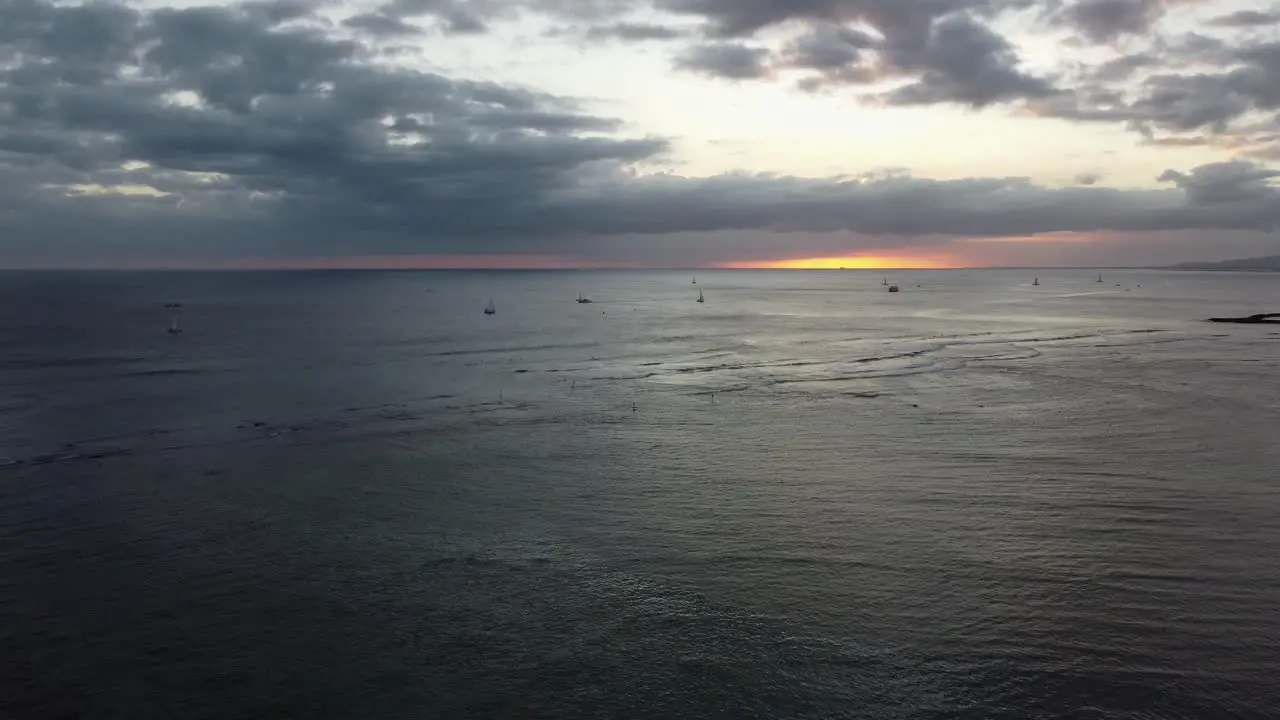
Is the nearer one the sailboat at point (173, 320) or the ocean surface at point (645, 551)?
the ocean surface at point (645, 551)

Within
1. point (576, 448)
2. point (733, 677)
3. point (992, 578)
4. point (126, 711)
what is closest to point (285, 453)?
point (576, 448)

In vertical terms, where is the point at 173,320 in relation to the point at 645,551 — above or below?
above

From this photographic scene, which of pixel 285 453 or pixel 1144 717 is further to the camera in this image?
pixel 285 453

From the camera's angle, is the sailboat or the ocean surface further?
the sailboat

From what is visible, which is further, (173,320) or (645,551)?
(173,320)

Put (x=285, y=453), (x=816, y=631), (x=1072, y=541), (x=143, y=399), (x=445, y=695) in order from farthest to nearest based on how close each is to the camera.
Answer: (x=143, y=399) → (x=285, y=453) → (x=1072, y=541) → (x=816, y=631) → (x=445, y=695)

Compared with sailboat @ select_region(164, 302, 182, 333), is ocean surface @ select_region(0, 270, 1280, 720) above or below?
below

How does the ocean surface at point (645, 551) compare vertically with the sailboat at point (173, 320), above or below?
below

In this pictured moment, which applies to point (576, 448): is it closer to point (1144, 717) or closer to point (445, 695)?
point (445, 695)
